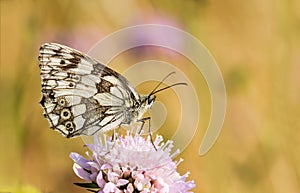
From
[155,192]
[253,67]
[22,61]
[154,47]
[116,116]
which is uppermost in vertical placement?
[253,67]

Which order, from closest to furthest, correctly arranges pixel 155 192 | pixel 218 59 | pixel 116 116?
pixel 155 192 → pixel 116 116 → pixel 218 59

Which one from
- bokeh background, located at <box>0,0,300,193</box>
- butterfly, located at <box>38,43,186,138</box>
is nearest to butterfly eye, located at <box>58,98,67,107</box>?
butterfly, located at <box>38,43,186,138</box>

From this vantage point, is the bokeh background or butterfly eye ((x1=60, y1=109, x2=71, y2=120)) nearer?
butterfly eye ((x1=60, y1=109, x2=71, y2=120))

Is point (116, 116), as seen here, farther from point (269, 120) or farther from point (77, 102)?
point (269, 120)

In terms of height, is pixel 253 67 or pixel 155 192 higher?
pixel 253 67

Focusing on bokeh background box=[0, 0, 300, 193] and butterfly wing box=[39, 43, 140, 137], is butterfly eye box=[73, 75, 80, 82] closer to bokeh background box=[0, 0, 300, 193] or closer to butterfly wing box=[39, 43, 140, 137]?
butterfly wing box=[39, 43, 140, 137]

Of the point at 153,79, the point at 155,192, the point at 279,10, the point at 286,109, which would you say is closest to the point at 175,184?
the point at 155,192

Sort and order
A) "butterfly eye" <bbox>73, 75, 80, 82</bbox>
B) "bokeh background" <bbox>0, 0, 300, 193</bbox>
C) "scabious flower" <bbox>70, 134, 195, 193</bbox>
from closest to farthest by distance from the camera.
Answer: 1. "scabious flower" <bbox>70, 134, 195, 193</bbox>
2. "butterfly eye" <bbox>73, 75, 80, 82</bbox>
3. "bokeh background" <bbox>0, 0, 300, 193</bbox>
